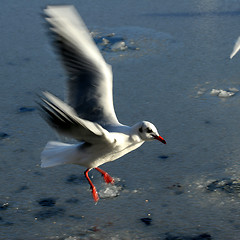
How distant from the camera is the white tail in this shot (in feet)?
10.6

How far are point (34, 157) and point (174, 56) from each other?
5.79 feet

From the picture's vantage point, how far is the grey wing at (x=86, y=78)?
129 inches

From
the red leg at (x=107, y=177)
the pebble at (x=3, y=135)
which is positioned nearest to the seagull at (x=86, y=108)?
the red leg at (x=107, y=177)

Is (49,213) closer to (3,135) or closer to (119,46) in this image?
(3,135)

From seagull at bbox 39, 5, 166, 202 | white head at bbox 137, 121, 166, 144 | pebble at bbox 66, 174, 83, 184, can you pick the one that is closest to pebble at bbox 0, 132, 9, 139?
seagull at bbox 39, 5, 166, 202

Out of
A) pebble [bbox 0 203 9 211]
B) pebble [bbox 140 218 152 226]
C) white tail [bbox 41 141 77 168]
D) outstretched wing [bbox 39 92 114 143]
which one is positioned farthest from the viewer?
white tail [bbox 41 141 77 168]

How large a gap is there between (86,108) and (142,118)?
73 cm

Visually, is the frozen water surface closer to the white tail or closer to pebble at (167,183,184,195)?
pebble at (167,183,184,195)

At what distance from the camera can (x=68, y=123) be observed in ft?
9.46

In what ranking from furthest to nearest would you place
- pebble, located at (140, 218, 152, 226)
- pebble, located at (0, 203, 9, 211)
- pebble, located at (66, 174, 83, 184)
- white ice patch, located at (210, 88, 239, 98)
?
white ice patch, located at (210, 88, 239, 98) → pebble, located at (66, 174, 83, 184) → pebble, located at (0, 203, 9, 211) → pebble, located at (140, 218, 152, 226)

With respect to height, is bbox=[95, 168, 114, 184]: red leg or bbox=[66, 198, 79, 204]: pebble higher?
bbox=[95, 168, 114, 184]: red leg

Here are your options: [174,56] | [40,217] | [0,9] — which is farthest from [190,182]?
[0,9]

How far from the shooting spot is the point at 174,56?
489 centimetres

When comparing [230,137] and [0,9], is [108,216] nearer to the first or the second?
[230,137]
